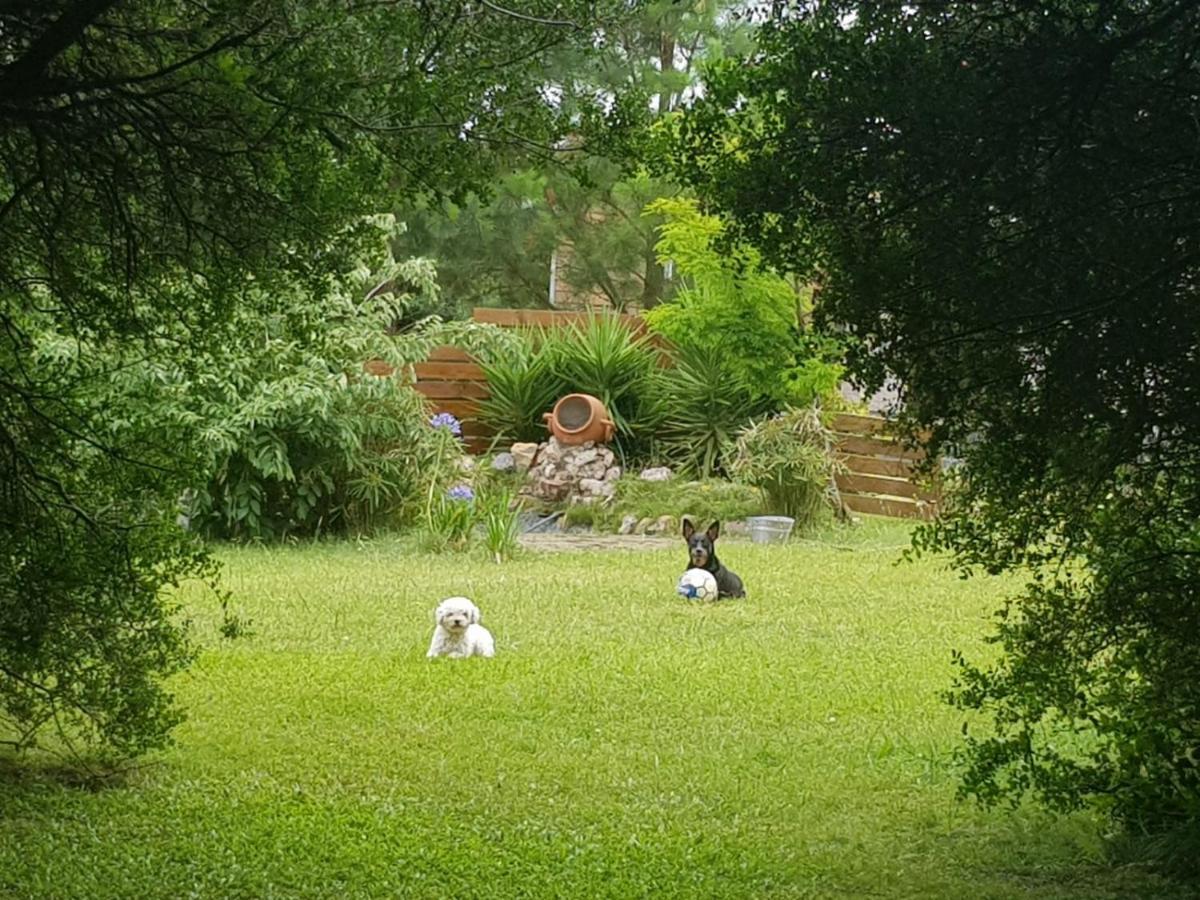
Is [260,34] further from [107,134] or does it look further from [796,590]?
[796,590]

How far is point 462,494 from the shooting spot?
454 inches

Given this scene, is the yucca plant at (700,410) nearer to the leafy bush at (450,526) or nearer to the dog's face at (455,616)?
the leafy bush at (450,526)

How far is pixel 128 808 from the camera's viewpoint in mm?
4703

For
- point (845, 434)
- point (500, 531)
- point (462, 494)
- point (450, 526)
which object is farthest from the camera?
point (845, 434)

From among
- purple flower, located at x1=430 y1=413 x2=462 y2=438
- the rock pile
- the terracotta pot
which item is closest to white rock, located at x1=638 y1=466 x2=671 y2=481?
the rock pile

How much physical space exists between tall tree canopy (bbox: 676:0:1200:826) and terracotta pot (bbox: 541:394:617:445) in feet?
33.2

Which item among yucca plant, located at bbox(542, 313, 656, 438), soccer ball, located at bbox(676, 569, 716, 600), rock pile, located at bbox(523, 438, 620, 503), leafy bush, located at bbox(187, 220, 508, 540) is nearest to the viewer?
soccer ball, located at bbox(676, 569, 716, 600)

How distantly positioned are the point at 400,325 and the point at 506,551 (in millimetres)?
8498

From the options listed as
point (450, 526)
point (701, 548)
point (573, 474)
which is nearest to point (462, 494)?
point (450, 526)

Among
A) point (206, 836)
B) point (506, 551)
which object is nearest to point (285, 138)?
point (206, 836)

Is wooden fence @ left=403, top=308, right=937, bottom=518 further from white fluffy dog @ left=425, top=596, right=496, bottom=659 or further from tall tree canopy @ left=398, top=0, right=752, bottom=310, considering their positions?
white fluffy dog @ left=425, top=596, right=496, bottom=659

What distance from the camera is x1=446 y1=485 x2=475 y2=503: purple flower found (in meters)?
11.4

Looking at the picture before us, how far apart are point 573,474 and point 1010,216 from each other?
407 inches

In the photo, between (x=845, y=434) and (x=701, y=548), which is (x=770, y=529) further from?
(x=701, y=548)
